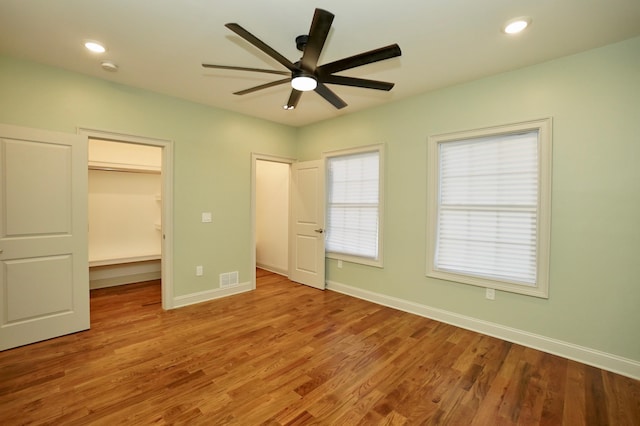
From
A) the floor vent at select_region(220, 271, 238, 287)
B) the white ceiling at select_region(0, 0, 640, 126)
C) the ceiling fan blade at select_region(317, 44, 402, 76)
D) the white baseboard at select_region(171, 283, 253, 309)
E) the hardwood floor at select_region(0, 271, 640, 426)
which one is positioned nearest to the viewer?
the ceiling fan blade at select_region(317, 44, 402, 76)

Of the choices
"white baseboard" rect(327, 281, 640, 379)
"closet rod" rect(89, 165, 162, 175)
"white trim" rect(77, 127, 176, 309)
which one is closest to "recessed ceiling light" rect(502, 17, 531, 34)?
"white baseboard" rect(327, 281, 640, 379)

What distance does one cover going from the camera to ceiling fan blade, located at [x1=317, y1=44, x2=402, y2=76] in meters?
1.82

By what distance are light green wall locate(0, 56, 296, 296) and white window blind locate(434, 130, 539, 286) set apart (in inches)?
110

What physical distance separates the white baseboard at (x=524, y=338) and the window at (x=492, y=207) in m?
0.44

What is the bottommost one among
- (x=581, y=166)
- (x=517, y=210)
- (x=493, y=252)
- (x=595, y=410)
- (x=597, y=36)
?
(x=595, y=410)

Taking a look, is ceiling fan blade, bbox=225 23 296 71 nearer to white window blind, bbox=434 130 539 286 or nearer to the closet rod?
white window blind, bbox=434 130 539 286

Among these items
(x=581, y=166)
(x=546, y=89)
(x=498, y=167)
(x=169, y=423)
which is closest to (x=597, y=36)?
(x=546, y=89)

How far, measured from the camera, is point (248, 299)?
4191 mm

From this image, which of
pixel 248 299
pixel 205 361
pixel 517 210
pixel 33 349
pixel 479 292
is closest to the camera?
pixel 205 361

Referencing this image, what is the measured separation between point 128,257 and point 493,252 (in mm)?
5215

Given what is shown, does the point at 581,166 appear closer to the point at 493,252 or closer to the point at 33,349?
the point at 493,252

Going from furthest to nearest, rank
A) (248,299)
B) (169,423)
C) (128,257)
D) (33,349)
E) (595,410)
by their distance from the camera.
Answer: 1. (128,257)
2. (248,299)
3. (33,349)
4. (595,410)
5. (169,423)

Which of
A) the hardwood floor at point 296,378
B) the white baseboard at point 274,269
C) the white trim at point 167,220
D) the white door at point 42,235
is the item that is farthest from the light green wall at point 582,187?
the white door at point 42,235

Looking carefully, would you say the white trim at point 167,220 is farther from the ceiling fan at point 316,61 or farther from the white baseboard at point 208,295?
the ceiling fan at point 316,61
